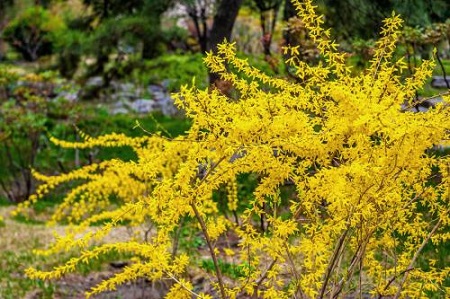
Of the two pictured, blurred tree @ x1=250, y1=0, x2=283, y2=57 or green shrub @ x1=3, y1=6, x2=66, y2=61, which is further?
green shrub @ x1=3, y1=6, x2=66, y2=61

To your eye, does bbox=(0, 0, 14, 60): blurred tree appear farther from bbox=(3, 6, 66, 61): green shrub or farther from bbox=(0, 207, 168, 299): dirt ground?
bbox=(0, 207, 168, 299): dirt ground

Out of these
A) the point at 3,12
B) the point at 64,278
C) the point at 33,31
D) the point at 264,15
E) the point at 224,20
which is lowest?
the point at 64,278

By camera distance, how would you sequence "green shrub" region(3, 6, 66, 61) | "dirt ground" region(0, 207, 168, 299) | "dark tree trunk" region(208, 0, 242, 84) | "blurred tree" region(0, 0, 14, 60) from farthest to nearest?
"blurred tree" region(0, 0, 14, 60) < "green shrub" region(3, 6, 66, 61) < "dark tree trunk" region(208, 0, 242, 84) < "dirt ground" region(0, 207, 168, 299)

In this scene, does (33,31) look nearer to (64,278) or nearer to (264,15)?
(264,15)

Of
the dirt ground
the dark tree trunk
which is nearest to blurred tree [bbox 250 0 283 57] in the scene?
Answer: the dark tree trunk

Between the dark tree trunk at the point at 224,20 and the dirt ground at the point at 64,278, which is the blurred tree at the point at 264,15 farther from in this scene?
the dirt ground at the point at 64,278

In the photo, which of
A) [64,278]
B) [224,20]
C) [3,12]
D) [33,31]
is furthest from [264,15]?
[64,278]

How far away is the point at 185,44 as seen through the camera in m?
24.7

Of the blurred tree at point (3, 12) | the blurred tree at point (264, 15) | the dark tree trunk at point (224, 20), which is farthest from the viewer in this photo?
the blurred tree at point (3, 12)

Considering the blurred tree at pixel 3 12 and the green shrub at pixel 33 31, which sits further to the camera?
the blurred tree at pixel 3 12

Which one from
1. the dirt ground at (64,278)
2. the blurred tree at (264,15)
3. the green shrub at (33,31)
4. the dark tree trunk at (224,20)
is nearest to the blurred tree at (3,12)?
the green shrub at (33,31)

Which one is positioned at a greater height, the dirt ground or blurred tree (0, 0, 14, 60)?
blurred tree (0, 0, 14, 60)

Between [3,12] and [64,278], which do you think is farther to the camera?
[3,12]

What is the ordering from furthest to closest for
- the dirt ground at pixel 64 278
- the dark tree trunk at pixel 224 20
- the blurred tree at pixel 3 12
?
1. the blurred tree at pixel 3 12
2. the dark tree trunk at pixel 224 20
3. the dirt ground at pixel 64 278
